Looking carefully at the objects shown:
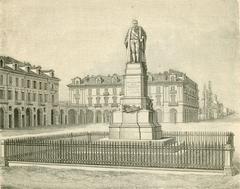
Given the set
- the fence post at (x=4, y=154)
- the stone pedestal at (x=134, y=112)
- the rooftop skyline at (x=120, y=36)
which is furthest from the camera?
the stone pedestal at (x=134, y=112)

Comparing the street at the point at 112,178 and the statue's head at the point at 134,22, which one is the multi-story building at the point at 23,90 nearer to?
the street at the point at 112,178

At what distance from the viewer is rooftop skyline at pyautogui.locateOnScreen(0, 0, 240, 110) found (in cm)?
1070

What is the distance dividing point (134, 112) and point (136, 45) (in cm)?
232

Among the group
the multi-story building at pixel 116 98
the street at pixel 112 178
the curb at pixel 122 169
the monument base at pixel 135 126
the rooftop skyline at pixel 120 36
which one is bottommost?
the street at pixel 112 178

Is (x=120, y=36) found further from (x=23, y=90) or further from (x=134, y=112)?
(x=23, y=90)

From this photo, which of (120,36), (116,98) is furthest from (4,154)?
(116,98)

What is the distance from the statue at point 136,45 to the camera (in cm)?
1418

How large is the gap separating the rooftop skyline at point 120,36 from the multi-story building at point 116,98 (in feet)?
3.96

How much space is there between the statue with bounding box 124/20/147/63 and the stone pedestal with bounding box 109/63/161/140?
0.80 feet

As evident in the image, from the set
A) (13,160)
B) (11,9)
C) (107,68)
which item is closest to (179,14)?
(107,68)

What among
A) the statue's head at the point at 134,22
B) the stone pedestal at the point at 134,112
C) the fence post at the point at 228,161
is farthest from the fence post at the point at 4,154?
the fence post at the point at 228,161

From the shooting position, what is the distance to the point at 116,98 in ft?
58.7

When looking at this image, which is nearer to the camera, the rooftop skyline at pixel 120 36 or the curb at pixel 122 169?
the curb at pixel 122 169

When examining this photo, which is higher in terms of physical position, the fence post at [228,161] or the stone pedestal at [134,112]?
the stone pedestal at [134,112]
